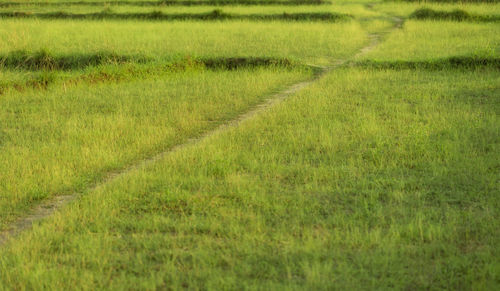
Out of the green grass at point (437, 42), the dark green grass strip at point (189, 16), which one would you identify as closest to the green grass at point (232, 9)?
the dark green grass strip at point (189, 16)

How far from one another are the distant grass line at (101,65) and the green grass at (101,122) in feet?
1.01

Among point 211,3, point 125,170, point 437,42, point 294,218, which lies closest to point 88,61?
point 125,170

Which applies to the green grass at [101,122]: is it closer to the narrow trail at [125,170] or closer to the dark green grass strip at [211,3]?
the narrow trail at [125,170]

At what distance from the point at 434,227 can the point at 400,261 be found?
1.72 feet

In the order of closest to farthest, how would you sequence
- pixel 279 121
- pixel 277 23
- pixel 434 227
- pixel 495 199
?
pixel 434 227 < pixel 495 199 < pixel 279 121 < pixel 277 23

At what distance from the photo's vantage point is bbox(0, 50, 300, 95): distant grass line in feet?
34.8

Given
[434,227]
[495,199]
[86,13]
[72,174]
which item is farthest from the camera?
[86,13]

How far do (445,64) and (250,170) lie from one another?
702cm

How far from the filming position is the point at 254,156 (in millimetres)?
6117

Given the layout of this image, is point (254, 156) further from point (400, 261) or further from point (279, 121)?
point (400, 261)

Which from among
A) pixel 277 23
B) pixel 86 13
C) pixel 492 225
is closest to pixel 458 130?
pixel 492 225

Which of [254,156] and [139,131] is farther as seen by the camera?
[139,131]

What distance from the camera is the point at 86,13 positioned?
867 inches

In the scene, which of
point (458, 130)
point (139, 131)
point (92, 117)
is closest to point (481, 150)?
point (458, 130)
